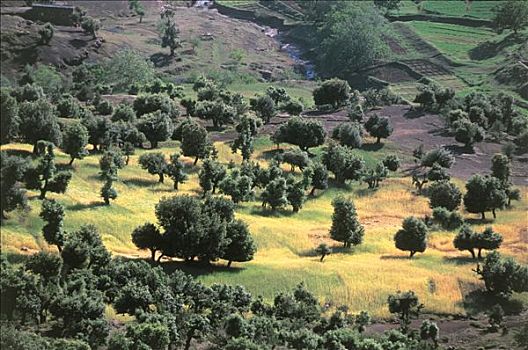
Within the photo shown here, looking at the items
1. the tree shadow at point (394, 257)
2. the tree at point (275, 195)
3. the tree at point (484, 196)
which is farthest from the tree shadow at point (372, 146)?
the tree shadow at point (394, 257)

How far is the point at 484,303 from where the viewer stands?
1938 inches

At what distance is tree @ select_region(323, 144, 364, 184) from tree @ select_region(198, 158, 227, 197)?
Answer: 55.9 feet

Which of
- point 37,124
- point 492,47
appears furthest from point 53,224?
point 492,47

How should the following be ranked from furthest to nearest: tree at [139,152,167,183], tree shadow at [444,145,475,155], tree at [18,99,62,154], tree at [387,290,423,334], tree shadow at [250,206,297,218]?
tree shadow at [444,145,475,155] < tree at [139,152,167,183] < tree shadow at [250,206,297,218] < tree at [18,99,62,154] < tree at [387,290,423,334]

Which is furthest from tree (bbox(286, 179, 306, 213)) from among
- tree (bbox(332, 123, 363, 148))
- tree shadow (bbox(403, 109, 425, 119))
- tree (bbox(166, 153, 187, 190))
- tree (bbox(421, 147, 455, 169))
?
tree shadow (bbox(403, 109, 425, 119))

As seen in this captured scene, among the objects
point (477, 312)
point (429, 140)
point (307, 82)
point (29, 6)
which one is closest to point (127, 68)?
point (29, 6)

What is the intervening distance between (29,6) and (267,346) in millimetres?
110243

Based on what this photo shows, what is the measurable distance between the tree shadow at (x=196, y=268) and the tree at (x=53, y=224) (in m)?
6.94

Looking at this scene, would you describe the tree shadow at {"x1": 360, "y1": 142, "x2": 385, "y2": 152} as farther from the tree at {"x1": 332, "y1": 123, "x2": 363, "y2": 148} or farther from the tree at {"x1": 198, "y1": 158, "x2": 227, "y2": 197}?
the tree at {"x1": 198, "y1": 158, "x2": 227, "y2": 197}

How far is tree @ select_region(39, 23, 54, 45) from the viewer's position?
399 feet

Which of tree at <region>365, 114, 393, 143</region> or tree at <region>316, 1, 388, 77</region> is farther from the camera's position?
tree at <region>316, 1, 388, 77</region>

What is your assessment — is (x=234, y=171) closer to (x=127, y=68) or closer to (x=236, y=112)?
(x=236, y=112)

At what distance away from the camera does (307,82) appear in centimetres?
14712

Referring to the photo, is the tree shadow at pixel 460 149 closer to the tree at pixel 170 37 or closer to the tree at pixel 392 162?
the tree at pixel 392 162
